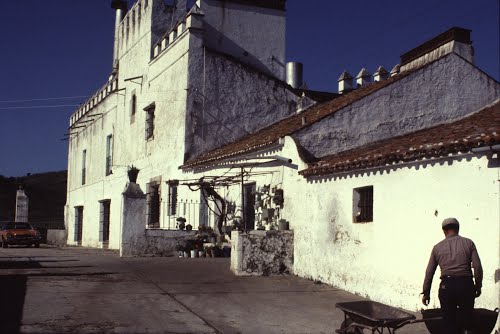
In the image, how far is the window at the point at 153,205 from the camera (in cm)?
2294

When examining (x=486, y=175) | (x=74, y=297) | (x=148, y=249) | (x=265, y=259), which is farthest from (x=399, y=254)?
(x=148, y=249)

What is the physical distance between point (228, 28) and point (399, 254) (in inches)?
583

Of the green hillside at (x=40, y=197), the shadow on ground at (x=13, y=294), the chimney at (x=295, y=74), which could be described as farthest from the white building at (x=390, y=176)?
the green hillside at (x=40, y=197)

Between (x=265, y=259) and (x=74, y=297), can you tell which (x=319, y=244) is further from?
(x=74, y=297)

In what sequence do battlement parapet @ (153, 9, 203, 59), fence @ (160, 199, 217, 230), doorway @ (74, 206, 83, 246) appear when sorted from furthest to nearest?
1. doorway @ (74, 206, 83, 246)
2. battlement parapet @ (153, 9, 203, 59)
3. fence @ (160, 199, 217, 230)

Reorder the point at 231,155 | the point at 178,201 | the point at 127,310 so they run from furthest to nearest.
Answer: the point at 178,201, the point at 231,155, the point at 127,310

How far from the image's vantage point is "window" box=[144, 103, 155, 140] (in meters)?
23.9

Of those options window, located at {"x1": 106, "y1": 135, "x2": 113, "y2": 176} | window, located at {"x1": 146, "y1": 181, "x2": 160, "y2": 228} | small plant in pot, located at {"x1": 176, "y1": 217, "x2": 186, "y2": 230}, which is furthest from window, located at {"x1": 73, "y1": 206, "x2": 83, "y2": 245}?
small plant in pot, located at {"x1": 176, "y1": 217, "x2": 186, "y2": 230}

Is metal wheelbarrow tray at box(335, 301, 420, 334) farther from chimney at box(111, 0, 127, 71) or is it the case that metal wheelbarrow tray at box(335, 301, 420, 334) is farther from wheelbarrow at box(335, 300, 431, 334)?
chimney at box(111, 0, 127, 71)

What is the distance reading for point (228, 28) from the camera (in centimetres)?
2259

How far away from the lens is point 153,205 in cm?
2333

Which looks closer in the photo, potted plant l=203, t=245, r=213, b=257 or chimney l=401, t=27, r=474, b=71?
chimney l=401, t=27, r=474, b=71

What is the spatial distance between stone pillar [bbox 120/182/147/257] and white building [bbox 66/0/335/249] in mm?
2522

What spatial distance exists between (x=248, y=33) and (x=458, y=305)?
1809 cm
